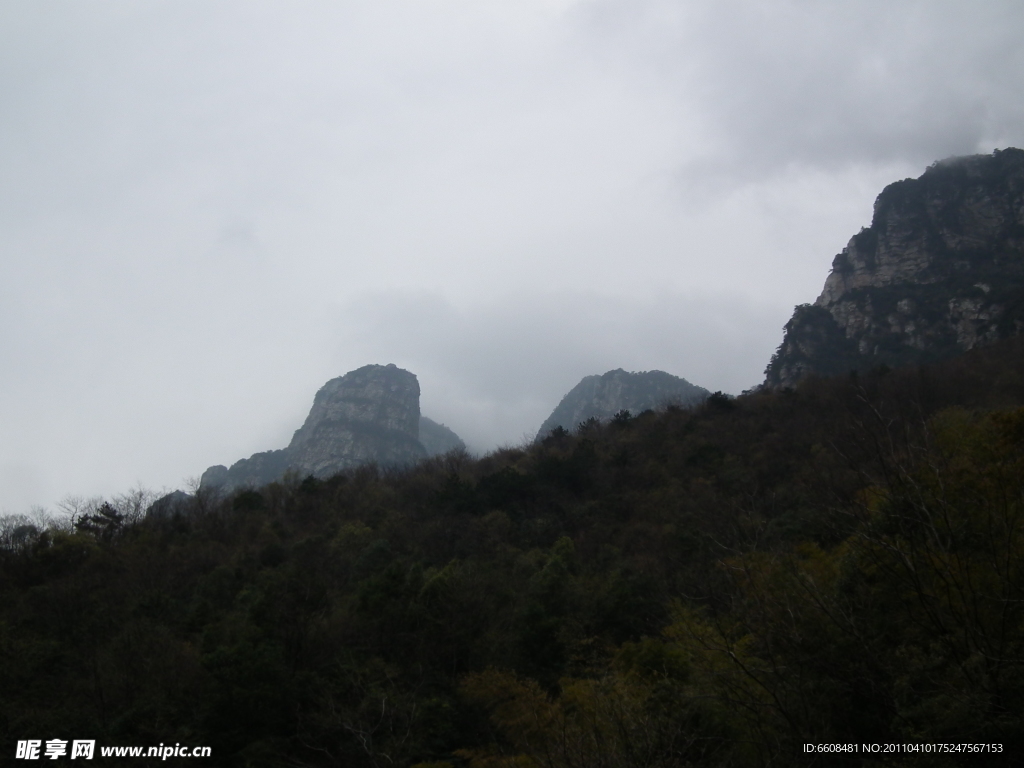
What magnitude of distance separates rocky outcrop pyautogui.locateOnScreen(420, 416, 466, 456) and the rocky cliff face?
59.6 meters

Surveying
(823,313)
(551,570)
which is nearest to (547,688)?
(551,570)

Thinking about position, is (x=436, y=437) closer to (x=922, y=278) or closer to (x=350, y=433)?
(x=350, y=433)

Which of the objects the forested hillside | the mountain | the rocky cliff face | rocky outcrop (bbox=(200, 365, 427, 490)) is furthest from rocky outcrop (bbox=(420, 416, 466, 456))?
the forested hillside

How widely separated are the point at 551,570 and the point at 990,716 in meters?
17.5

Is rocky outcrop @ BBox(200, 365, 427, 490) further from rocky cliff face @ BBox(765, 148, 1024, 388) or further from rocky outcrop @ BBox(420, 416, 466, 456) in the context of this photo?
rocky cliff face @ BBox(765, 148, 1024, 388)

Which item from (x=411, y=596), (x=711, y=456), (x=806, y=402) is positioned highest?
(x=806, y=402)

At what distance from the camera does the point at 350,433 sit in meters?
92.1

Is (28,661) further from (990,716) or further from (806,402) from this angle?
(806,402)

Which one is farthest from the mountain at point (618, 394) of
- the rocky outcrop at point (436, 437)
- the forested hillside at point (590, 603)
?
the forested hillside at point (590, 603)

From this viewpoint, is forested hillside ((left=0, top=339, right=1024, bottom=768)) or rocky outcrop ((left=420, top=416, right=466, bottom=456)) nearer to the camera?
forested hillside ((left=0, top=339, right=1024, bottom=768))

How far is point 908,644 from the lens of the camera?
8.00 metres

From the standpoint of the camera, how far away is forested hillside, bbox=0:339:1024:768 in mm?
7336

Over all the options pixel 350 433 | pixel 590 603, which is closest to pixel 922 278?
pixel 590 603

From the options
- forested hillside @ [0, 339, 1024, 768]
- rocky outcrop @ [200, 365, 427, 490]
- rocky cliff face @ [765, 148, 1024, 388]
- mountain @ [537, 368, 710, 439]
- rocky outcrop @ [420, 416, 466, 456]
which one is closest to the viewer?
forested hillside @ [0, 339, 1024, 768]
